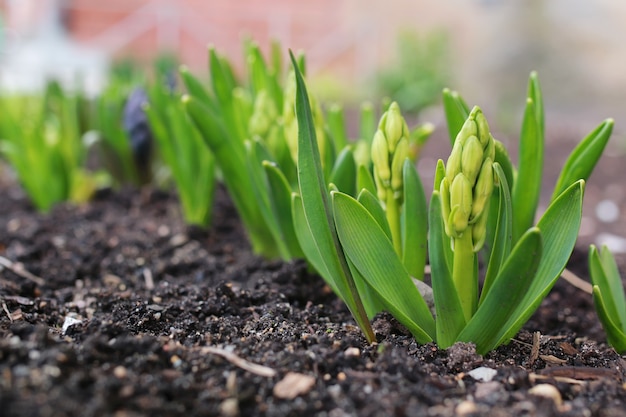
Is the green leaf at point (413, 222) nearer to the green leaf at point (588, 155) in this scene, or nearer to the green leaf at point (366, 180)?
the green leaf at point (366, 180)

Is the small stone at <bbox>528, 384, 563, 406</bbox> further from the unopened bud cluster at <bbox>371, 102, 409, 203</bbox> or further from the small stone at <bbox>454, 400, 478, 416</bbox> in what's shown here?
the unopened bud cluster at <bbox>371, 102, 409, 203</bbox>

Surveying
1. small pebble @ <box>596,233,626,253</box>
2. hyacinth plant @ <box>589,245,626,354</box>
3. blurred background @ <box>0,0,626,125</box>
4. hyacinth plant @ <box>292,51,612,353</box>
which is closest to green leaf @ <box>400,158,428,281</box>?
hyacinth plant @ <box>292,51,612,353</box>

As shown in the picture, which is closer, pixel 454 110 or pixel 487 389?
pixel 487 389

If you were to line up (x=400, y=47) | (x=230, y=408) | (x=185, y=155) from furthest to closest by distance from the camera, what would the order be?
(x=400, y=47) → (x=185, y=155) → (x=230, y=408)

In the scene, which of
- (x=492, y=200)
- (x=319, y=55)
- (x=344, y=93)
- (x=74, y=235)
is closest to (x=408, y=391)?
(x=492, y=200)

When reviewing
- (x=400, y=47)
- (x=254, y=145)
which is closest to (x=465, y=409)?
(x=254, y=145)

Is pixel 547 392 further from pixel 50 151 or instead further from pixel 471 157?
pixel 50 151
